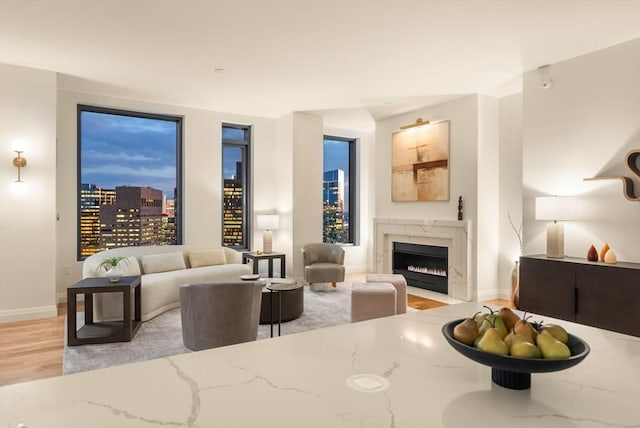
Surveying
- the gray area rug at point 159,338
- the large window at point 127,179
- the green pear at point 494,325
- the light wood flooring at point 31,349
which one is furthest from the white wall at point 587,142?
the large window at point 127,179

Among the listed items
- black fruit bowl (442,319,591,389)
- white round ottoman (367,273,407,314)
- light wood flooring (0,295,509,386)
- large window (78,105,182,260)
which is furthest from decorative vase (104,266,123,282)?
black fruit bowl (442,319,591,389)

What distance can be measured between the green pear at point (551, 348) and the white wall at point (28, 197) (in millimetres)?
5240

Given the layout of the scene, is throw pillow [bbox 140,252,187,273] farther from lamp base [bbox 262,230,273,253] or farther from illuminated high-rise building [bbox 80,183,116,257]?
lamp base [bbox 262,230,273,253]

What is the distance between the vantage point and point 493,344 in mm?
956

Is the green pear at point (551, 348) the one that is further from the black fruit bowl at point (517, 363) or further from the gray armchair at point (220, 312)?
the gray armchair at point (220, 312)

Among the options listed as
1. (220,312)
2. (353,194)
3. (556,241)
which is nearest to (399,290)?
(556,241)

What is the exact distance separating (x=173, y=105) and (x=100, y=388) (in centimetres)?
592

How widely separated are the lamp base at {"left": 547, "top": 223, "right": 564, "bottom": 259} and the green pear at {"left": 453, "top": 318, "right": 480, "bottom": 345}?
3675mm

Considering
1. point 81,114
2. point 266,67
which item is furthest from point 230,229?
point 266,67

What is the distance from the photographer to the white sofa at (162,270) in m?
4.25

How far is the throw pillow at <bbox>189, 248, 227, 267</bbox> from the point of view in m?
5.64

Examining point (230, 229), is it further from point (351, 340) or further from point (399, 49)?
point (351, 340)

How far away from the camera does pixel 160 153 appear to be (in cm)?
646

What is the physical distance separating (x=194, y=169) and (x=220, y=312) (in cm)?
386
